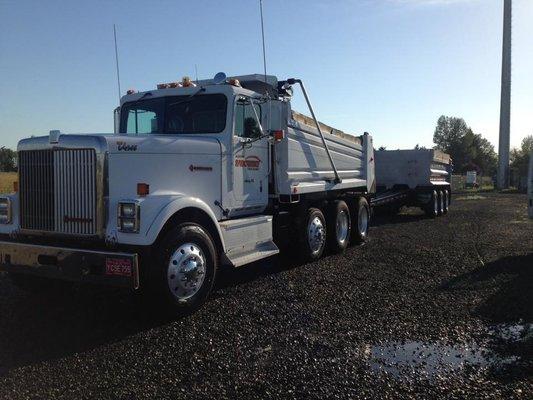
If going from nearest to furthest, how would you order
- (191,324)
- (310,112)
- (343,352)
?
(343,352)
(191,324)
(310,112)

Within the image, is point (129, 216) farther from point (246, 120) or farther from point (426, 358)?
point (426, 358)

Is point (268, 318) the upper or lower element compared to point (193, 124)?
lower

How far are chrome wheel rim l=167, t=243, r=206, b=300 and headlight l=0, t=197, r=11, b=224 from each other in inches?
90.1

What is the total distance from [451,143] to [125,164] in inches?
4452

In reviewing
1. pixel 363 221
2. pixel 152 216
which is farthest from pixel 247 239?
pixel 363 221

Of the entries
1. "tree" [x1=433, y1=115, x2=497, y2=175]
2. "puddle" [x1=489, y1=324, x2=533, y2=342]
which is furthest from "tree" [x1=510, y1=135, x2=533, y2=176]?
"puddle" [x1=489, y1=324, x2=533, y2=342]

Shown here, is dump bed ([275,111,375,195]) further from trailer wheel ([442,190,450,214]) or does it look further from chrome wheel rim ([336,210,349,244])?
trailer wheel ([442,190,450,214])

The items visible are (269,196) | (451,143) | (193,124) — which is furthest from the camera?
(451,143)

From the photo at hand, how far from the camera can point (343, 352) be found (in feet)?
15.6

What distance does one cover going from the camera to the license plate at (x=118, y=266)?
509 cm

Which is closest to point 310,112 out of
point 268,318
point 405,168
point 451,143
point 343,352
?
point 268,318

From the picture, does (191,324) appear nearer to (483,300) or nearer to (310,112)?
(483,300)

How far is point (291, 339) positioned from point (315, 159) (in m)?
5.06

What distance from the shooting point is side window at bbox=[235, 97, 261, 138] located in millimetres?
7389
